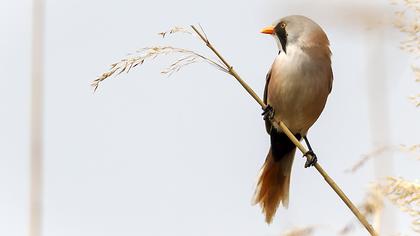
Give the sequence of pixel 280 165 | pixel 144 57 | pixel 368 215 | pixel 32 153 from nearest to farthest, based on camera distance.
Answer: pixel 144 57 < pixel 368 215 < pixel 32 153 < pixel 280 165

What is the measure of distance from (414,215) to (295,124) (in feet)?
7.11

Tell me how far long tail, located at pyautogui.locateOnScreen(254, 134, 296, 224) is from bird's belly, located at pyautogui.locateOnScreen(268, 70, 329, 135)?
270mm

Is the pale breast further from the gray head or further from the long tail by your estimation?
the long tail

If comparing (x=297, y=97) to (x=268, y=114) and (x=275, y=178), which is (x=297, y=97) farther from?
(x=275, y=178)

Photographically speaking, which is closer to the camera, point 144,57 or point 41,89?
point 144,57

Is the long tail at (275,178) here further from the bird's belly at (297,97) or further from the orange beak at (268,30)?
the orange beak at (268,30)

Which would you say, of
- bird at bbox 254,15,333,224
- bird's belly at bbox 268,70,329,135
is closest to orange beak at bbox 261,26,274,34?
bird at bbox 254,15,333,224

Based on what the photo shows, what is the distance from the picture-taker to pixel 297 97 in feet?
11.5

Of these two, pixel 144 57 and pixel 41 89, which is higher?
pixel 144 57

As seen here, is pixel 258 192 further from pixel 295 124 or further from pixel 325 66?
pixel 325 66

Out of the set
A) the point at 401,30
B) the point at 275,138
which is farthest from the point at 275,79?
the point at 401,30

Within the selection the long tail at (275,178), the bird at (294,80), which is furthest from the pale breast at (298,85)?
the long tail at (275,178)

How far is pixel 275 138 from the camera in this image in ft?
13.1

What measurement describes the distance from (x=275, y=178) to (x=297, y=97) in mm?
498
